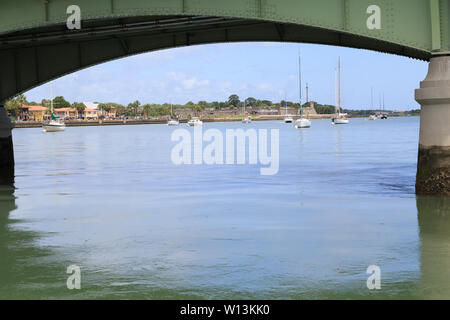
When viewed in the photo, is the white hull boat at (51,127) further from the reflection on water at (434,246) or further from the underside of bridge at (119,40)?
the reflection on water at (434,246)

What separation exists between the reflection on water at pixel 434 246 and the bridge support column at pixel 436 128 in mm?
→ 738

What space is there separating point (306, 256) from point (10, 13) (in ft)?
59.8

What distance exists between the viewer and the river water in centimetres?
1209

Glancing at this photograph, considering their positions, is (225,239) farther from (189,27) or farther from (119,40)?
(119,40)

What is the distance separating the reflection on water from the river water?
0.10ft

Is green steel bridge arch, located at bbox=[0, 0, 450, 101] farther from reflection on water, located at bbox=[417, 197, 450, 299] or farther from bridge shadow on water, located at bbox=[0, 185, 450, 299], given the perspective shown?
bridge shadow on water, located at bbox=[0, 185, 450, 299]

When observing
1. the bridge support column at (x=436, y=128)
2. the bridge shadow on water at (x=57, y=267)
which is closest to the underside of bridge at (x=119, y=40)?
the bridge support column at (x=436, y=128)

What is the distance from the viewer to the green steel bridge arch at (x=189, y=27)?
2298 cm

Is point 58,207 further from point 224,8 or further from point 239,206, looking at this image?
point 224,8

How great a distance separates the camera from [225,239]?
16.9 metres

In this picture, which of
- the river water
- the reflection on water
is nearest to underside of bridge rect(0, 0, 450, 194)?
A: the reflection on water

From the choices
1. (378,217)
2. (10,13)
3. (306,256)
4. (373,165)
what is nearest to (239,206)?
(378,217)

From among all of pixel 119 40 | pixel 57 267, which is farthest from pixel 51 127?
pixel 57 267
